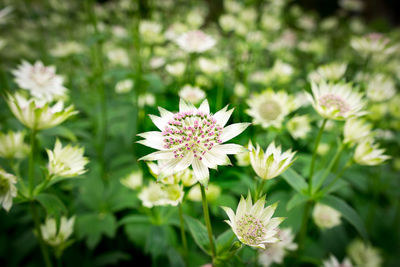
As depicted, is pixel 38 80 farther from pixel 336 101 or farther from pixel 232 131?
pixel 336 101

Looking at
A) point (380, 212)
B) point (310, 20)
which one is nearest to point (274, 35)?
point (310, 20)

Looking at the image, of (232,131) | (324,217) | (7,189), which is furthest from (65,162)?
(324,217)

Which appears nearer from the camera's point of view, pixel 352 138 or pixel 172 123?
pixel 172 123

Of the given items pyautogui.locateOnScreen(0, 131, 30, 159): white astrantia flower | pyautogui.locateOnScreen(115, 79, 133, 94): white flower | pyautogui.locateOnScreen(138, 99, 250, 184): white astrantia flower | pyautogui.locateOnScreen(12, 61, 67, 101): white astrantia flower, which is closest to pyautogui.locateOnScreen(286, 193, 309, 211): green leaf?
pyautogui.locateOnScreen(138, 99, 250, 184): white astrantia flower

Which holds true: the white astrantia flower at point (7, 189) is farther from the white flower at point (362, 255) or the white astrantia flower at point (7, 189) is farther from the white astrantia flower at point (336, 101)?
the white flower at point (362, 255)

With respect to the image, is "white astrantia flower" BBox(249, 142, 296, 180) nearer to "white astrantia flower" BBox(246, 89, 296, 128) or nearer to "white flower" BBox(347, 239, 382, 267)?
"white astrantia flower" BBox(246, 89, 296, 128)

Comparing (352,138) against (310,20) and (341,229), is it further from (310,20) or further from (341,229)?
(310,20)

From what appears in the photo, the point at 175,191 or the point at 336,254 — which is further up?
the point at 175,191
